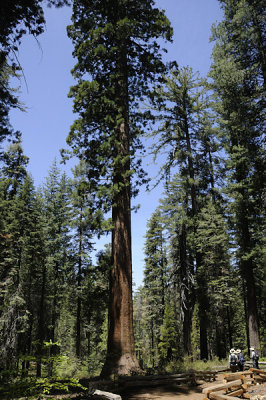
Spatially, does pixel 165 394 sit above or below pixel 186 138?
below

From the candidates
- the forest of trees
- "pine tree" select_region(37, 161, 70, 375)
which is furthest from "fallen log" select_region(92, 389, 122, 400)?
"pine tree" select_region(37, 161, 70, 375)

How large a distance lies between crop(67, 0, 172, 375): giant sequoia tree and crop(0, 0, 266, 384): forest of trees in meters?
0.05

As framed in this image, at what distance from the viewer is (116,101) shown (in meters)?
11.9

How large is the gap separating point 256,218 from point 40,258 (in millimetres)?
20348

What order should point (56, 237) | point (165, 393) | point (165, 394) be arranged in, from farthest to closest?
point (56, 237)
point (165, 393)
point (165, 394)

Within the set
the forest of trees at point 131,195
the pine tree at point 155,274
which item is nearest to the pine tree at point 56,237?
the forest of trees at point 131,195

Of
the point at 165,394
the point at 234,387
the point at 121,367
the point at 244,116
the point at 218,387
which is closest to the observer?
the point at 218,387

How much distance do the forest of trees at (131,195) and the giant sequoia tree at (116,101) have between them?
0.18ft

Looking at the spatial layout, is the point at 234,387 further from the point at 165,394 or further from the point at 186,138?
the point at 186,138

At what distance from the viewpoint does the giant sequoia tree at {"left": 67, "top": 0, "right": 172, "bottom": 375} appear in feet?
33.4

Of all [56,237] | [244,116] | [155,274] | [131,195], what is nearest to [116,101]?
[131,195]

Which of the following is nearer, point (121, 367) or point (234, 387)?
point (121, 367)

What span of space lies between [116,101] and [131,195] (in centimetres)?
432

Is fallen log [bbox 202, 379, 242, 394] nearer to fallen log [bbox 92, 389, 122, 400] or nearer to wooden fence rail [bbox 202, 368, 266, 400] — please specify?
wooden fence rail [bbox 202, 368, 266, 400]
